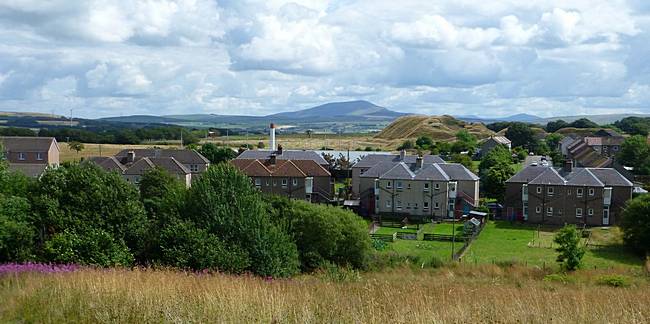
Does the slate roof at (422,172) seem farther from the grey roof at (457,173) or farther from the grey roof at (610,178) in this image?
the grey roof at (610,178)

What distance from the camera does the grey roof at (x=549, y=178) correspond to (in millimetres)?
52250

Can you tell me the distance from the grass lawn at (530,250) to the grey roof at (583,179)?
5.45 m

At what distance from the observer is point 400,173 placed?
186 feet

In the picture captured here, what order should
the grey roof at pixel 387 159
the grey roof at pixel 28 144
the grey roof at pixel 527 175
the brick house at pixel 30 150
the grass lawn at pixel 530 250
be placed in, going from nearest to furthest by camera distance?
the grass lawn at pixel 530 250 → the grey roof at pixel 527 175 → the grey roof at pixel 387 159 → the brick house at pixel 30 150 → the grey roof at pixel 28 144

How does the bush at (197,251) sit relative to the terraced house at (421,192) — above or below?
above

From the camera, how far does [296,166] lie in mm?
59781

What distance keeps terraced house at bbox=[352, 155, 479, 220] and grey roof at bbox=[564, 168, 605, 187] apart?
821 cm

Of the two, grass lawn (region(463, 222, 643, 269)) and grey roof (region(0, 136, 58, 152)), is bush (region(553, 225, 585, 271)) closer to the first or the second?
grass lawn (region(463, 222, 643, 269))

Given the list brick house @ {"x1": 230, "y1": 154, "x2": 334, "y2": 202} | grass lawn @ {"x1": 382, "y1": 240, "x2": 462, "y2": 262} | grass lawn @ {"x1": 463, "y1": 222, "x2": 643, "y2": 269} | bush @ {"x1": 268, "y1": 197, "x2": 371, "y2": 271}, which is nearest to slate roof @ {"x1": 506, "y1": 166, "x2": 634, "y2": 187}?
grass lawn @ {"x1": 463, "y1": 222, "x2": 643, "y2": 269}

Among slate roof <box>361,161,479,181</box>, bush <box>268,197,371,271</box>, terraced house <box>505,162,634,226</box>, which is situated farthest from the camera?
slate roof <box>361,161,479,181</box>

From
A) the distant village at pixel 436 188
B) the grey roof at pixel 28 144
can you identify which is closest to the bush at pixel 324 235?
the distant village at pixel 436 188

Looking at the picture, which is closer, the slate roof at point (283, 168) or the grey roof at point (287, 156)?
the slate roof at point (283, 168)

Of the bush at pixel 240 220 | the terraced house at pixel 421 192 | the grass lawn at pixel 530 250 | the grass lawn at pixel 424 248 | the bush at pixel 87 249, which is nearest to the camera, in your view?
the bush at pixel 87 249

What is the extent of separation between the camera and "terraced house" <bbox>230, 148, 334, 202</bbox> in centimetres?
5822
